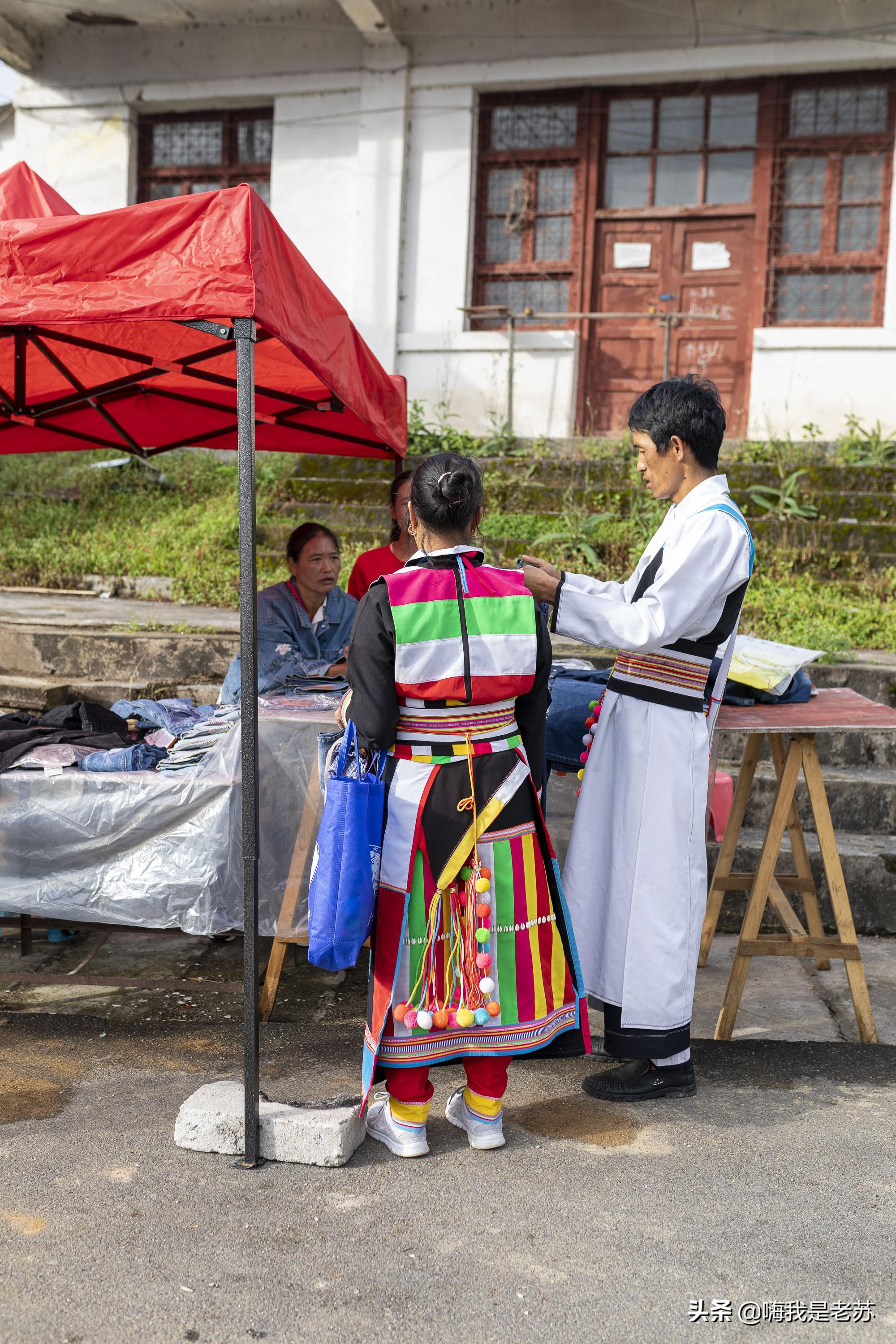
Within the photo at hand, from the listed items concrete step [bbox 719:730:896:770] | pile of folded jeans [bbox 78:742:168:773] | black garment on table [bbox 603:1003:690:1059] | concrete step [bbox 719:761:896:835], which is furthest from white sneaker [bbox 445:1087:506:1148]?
concrete step [bbox 719:730:896:770]

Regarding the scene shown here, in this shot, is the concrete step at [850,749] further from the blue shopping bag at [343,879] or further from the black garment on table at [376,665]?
the blue shopping bag at [343,879]

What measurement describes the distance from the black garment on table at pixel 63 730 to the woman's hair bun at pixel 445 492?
1720 mm

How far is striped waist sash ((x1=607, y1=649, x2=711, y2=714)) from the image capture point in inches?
122

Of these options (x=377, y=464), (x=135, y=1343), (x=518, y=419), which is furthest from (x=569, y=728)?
(x=518, y=419)

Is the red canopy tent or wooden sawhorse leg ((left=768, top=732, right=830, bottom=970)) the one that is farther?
wooden sawhorse leg ((left=768, top=732, right=830, bottom=970))

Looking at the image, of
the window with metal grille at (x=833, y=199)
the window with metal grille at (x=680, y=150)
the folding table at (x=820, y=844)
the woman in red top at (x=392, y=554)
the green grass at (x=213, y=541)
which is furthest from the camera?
the window with metal grille at (x=680, y=150)

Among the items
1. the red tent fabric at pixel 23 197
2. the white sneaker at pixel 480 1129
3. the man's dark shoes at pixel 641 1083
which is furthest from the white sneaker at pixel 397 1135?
the red tent fabric at pixel 23 197

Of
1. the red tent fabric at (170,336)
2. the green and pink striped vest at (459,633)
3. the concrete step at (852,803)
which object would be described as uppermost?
the red tent fabric at (170,336)

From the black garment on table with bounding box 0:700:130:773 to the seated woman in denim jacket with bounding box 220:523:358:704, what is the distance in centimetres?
45

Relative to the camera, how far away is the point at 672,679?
3.09 m

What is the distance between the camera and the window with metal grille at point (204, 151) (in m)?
10.9

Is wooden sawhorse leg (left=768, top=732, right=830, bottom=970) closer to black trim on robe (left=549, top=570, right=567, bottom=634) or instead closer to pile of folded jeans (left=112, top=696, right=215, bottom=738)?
black trim on robe (left=549, top=570, right=567, bottom=634)

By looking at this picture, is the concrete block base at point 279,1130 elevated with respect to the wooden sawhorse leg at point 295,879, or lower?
lower

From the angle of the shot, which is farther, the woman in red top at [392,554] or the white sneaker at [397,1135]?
the woman in red top at [392,554]
